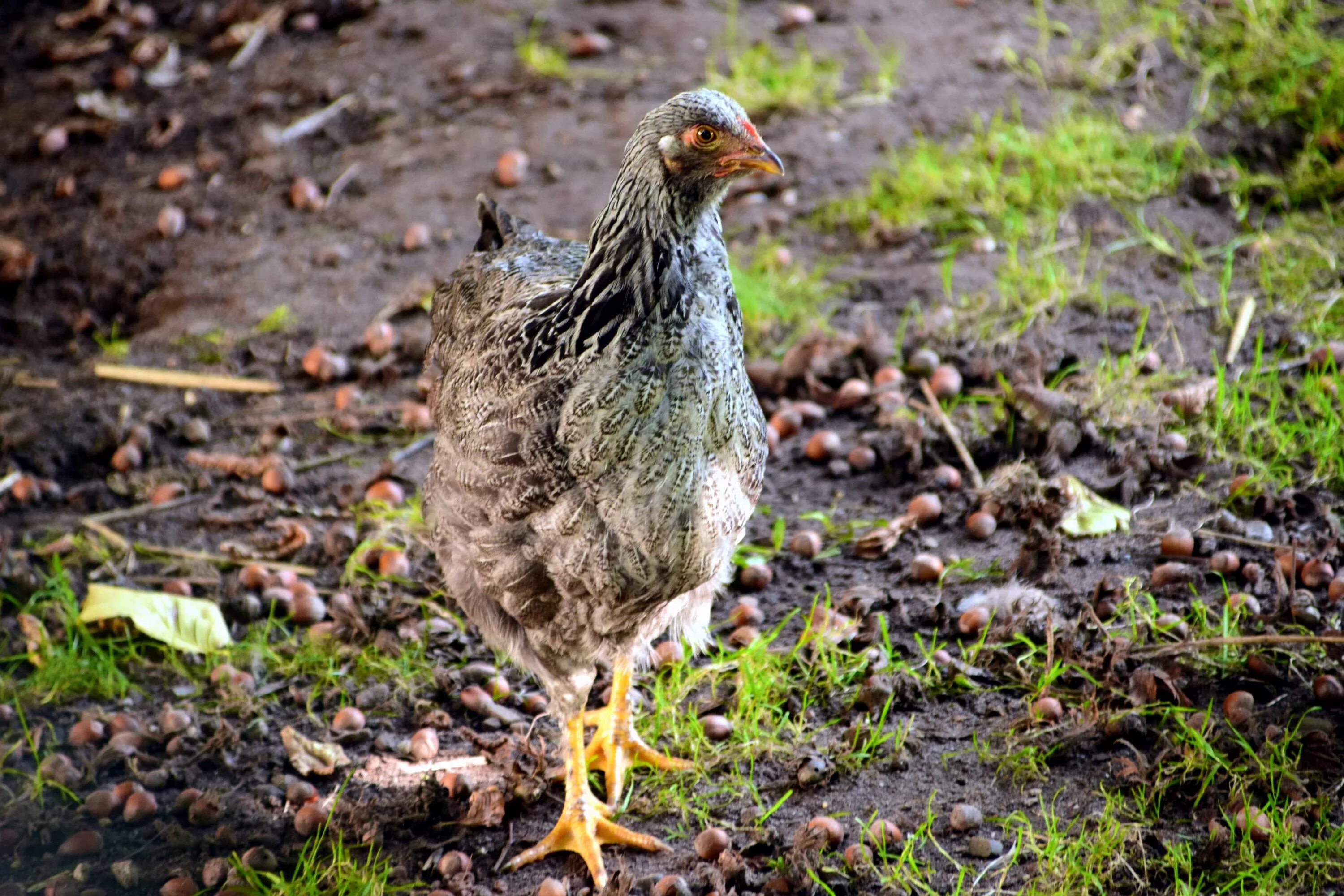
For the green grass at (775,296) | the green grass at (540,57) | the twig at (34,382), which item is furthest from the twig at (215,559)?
the green grass at (540,57)

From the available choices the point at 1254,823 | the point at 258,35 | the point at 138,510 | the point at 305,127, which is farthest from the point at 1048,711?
the point at 258,35

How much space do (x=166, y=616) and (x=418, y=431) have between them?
1.17m

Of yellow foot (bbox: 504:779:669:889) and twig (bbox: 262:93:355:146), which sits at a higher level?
twig (bbox: 262:93:355:146)

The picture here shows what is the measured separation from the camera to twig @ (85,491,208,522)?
4.31m

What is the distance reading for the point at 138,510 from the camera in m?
4.34

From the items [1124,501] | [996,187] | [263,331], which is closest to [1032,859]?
[1124,501]

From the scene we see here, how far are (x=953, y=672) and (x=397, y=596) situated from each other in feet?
5.83

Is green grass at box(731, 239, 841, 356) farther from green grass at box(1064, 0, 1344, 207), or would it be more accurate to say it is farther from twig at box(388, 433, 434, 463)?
green grass at box(1064, 0, 1344, 207)

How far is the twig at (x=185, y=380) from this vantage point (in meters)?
4.86

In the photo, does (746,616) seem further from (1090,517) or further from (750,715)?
(1090,517)

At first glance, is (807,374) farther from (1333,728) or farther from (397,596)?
(1333,728)

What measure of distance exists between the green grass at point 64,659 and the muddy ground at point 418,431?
1.6 inches

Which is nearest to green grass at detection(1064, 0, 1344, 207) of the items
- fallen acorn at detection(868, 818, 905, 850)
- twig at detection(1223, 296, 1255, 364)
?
twig at detection(1223, 296, 1255, 364)

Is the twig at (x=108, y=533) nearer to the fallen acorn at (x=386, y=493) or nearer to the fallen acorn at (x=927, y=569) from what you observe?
the fallen acorn at (x=386, y=493)
